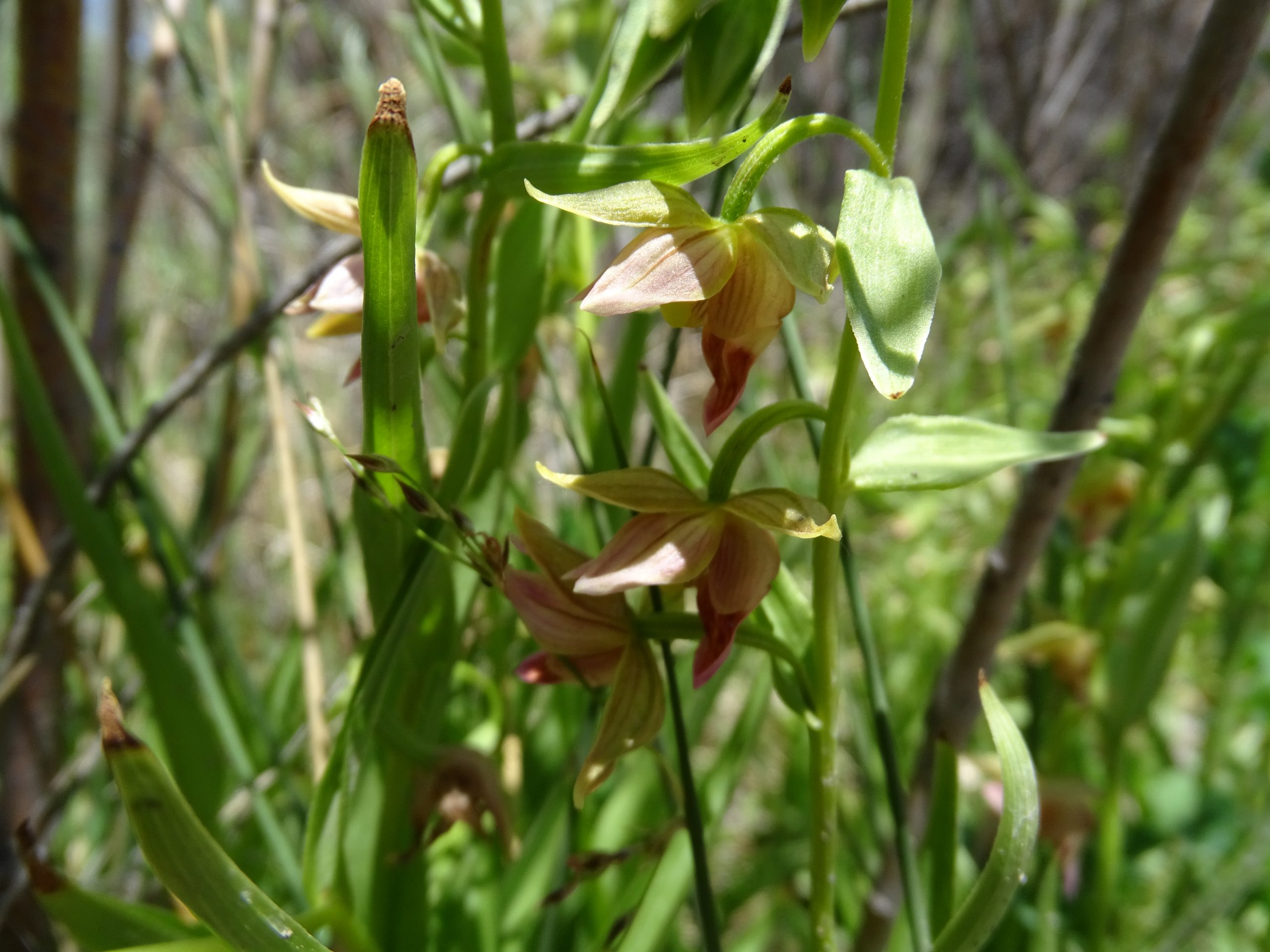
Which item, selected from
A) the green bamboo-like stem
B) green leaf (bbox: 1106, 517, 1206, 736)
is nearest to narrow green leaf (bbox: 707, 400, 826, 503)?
the green bamboo-like stem

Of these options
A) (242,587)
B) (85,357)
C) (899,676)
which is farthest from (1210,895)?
(242,587)

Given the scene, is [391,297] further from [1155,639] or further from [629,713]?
[1155,639]

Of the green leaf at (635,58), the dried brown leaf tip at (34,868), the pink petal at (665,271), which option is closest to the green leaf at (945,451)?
the pink petal at (665,271)

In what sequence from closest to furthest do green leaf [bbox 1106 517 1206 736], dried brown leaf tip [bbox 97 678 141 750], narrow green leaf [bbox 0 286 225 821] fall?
1. dried brown leaf tip [bbox 97 678 141 750]
2. narrow green leaf [bbox 0 286 225 821]
3. green leaf [bbox 1106 517 1206 736]

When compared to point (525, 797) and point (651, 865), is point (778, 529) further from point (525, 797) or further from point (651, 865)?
point (525, 797)

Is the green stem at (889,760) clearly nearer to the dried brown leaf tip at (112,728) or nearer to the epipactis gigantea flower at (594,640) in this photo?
the epipactis gigantea flower at (594,640)

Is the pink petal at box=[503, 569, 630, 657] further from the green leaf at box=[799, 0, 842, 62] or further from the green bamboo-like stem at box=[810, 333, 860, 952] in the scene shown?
the green leaf at box=[799, 0, 842, 62]
